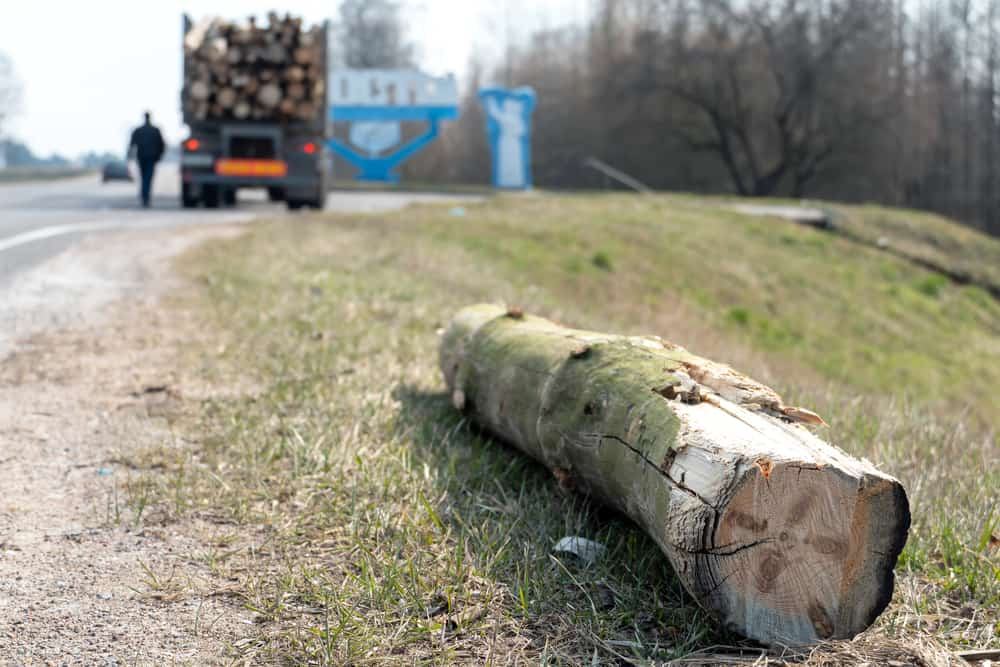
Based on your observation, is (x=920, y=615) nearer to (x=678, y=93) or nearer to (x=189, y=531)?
(x=189, y=531)

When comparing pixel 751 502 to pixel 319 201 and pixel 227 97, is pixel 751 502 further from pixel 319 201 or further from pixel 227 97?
pixel 319 201

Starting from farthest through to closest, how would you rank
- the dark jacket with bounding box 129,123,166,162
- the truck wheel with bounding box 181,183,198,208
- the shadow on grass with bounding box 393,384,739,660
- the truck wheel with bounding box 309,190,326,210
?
the dark jacket with bounding box 129,123,166,162, the truck wheel with bounding box 309,190,326,210, the truck wheel with bounding box 181,183,198,208, the shadow on grass with bounding box 393,384,739,660

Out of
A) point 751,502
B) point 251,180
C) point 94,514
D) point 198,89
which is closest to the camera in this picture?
point 751,502

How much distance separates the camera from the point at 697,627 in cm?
245

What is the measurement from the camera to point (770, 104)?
36500mm

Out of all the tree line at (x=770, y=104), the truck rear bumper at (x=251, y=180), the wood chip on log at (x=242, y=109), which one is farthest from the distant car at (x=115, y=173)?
the wood chip on log at (x=242, y=109)

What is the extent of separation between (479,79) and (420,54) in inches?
326

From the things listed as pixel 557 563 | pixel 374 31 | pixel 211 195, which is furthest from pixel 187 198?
pixel 374 31

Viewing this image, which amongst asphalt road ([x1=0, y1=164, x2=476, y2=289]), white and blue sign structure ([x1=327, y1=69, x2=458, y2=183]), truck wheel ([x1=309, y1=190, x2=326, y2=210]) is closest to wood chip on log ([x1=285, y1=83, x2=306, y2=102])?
truck wheel ([x1=309, y1=190, x2=326, y2=210])

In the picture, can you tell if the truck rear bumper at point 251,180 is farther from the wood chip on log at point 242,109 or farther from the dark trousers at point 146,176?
the dark trousers at point 146,176

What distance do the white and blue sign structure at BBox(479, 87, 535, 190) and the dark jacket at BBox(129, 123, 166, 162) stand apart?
1590 cm

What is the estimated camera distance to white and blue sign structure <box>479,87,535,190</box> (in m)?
31.2

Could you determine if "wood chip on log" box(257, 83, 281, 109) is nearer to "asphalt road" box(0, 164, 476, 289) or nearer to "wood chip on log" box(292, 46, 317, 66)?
"wood chip on log" box(292, 46, 317, 66)

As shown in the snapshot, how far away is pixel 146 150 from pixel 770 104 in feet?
87.3
